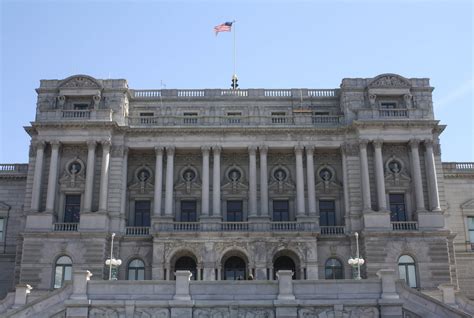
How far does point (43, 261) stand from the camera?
51312mm

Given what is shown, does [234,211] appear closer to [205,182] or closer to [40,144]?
[205,182]

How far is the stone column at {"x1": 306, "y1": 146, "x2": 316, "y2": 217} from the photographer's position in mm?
54469

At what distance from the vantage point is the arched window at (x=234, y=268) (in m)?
53.4

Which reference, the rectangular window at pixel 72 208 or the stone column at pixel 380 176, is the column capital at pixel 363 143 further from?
the rectangular window at pixel 72 208

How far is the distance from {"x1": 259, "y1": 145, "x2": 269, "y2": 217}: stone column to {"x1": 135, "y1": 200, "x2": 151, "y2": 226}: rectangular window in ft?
32.8

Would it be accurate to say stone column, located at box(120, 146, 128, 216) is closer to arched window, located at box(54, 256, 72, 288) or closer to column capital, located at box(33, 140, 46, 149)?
arched window, located at box(54, 256, 72, 288)

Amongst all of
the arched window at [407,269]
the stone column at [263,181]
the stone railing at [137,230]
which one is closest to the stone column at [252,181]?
the stone column at [263,181]

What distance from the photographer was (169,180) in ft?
182

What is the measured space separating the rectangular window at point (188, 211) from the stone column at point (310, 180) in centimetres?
1001

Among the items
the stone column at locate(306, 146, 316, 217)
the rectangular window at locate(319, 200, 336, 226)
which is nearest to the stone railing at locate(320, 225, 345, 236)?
the stone column at locate(306, 146, 316, 217)

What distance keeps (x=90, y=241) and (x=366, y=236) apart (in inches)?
872

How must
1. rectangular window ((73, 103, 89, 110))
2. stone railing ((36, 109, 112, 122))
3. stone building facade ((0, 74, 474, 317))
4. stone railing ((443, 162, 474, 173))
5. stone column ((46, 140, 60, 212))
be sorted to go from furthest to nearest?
stone railing ((443, 162, 474, 173)) < rectangular window ((73, 103, 89, 110)) < stone railing ((36, 109, 112, 122)) < stone column ((46, 140, 60, 212)) < stone building facade ((0, 74, 474, 317))

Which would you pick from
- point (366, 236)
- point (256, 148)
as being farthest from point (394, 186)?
point (256, 148)

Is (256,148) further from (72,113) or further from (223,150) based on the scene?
(72,113)
